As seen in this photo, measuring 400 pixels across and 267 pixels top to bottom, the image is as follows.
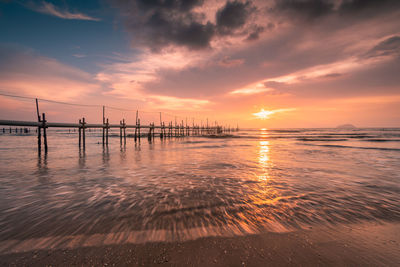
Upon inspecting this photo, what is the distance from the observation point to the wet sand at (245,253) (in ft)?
7.80

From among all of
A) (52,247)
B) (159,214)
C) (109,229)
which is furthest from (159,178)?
(52,247)

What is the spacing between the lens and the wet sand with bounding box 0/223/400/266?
2.38 m

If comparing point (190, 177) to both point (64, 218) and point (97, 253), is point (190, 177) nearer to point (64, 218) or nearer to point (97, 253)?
point (64, 218)

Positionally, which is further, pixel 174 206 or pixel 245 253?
pixel 174 206

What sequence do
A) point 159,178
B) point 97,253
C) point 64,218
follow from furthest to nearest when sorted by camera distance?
1. point 159,178
2. point 64,218
3. point 97,253

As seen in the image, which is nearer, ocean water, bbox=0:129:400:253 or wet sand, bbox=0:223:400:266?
wet sand, bbox=0:223:400:266

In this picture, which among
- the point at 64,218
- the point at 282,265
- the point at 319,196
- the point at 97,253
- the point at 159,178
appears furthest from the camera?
the point at 159,178

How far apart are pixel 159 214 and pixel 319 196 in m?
4.86

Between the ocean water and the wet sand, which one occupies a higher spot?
the wet sand

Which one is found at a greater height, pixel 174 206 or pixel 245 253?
pixel 245 253

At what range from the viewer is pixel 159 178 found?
746 cm

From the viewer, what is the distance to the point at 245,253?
2.58 meters

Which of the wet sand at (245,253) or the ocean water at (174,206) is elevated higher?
the wet sand at (245,253)

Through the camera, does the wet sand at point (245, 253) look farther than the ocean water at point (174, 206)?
No
